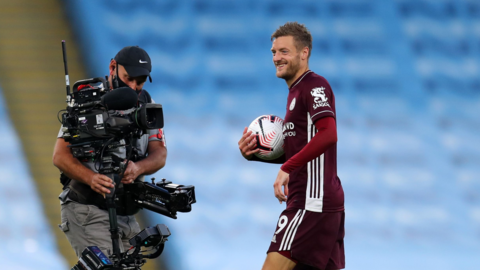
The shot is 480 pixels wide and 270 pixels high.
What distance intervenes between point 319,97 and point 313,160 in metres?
0.36

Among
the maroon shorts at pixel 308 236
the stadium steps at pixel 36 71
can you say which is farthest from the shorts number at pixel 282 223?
the stadium steps at pixel 36 71

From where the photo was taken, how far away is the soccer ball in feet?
12.3

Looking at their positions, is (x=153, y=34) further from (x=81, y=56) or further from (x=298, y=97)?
(x=298, y=97)

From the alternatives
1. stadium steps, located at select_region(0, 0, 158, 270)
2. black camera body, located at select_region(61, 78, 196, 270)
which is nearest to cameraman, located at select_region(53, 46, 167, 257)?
black camera body, located at select_region(61, 78, 196, 270)

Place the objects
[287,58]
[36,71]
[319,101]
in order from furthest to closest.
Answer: [36,71], [287,58], [319,101]

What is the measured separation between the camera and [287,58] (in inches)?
144

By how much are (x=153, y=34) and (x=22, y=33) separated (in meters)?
1.40

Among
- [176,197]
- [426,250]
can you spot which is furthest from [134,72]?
[426,250]

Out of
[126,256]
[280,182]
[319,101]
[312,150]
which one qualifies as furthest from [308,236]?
[126,256]

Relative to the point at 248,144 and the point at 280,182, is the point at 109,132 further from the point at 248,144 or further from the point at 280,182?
the point at 280,182

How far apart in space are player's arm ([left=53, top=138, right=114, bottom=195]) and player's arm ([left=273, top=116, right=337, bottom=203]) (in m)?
0.90

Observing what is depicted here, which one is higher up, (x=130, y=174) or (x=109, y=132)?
(x=109, y=132)

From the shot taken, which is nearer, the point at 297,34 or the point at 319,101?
the point at 319,101

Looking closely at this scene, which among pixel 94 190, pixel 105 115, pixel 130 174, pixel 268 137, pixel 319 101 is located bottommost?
pixel 94 190
